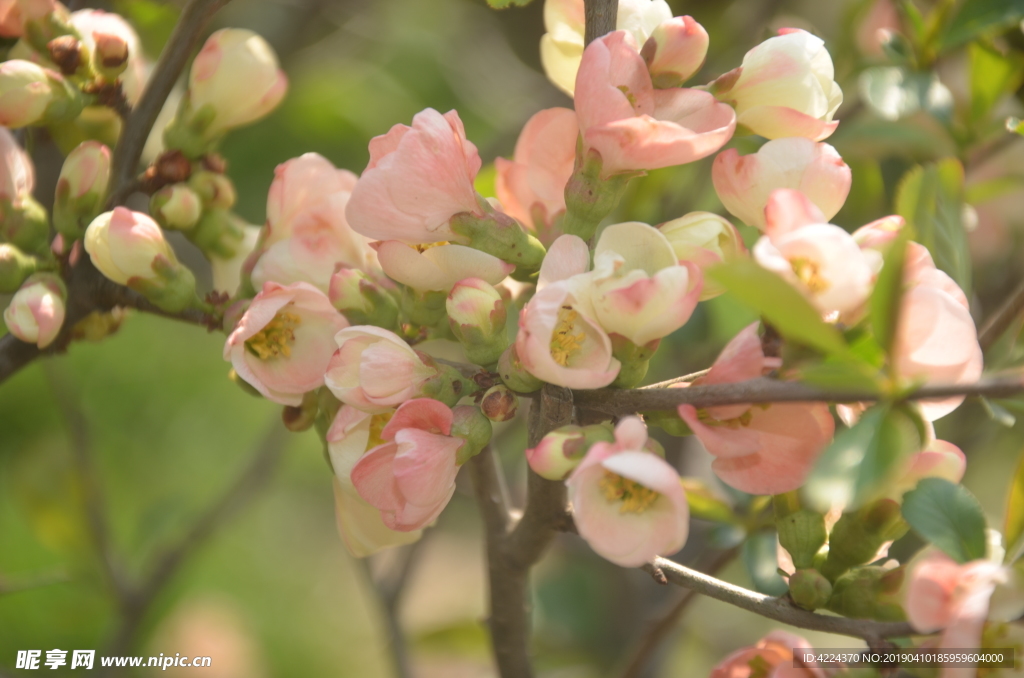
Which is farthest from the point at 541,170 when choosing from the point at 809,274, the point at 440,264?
the point at 809,274

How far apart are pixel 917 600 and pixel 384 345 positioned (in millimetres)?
320

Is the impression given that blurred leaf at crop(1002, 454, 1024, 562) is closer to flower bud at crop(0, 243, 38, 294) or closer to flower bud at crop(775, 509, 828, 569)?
→ flower bud at crop(775, 509, 828, 569)

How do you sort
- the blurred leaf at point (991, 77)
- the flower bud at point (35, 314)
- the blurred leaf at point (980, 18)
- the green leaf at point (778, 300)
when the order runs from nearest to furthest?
the green leaf at point (778, 300)
the flower bud at point (35, 314)
the blurred leaf at point (980, 18)
the blurred leaf at point (991, 77)

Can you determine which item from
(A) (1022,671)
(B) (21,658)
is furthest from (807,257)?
(B) (21,658)

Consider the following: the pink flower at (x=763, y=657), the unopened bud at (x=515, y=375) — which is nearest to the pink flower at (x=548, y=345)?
the unopened bud at (x=515, y=375)

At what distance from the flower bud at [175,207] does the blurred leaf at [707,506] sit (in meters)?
0.50

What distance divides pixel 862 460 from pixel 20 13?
27.5 inches

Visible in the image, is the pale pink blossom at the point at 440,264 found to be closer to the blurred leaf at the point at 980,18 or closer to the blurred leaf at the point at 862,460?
the blurred leaf at the point at 862,460

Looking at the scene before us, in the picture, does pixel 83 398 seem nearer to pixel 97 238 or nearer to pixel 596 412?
pixel 97 238

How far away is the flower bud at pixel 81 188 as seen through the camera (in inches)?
23.5

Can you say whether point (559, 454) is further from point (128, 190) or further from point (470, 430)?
point (128, 190)

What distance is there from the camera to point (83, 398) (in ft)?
5.73

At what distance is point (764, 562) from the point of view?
2.19 ft

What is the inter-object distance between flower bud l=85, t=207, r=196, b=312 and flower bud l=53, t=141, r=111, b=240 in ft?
0.07
